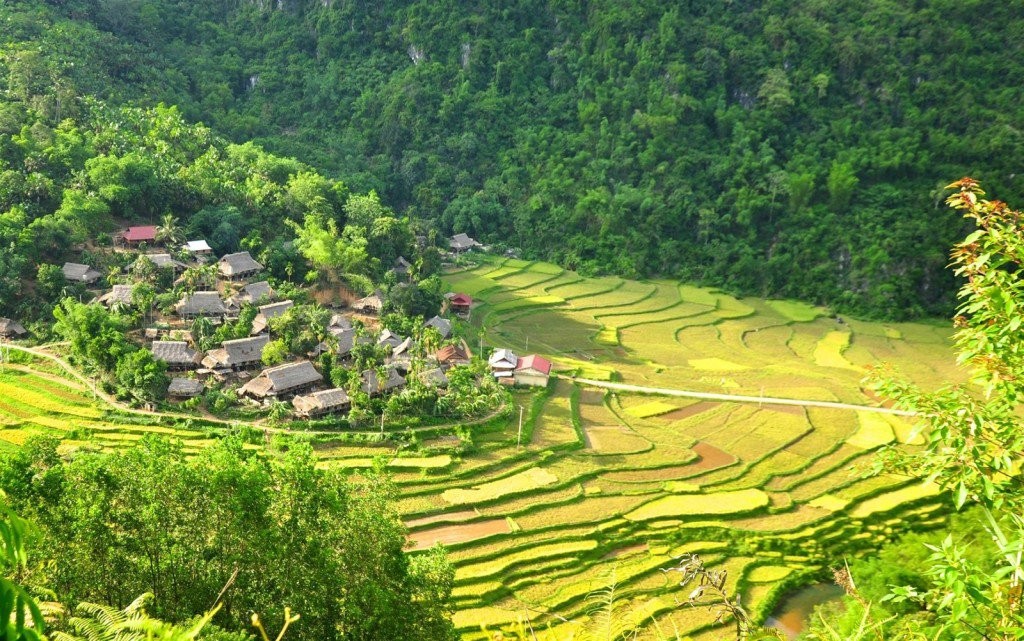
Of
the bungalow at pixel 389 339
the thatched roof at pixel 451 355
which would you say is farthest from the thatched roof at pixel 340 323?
the thatched roof at pixel 451 355

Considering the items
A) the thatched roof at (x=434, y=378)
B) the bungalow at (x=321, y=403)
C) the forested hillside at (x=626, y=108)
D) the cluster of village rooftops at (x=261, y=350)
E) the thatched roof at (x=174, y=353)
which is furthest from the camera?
the forested hillside at (x=626, y=108)

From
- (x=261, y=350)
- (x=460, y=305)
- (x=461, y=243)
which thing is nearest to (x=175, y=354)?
(x=261, y=350)

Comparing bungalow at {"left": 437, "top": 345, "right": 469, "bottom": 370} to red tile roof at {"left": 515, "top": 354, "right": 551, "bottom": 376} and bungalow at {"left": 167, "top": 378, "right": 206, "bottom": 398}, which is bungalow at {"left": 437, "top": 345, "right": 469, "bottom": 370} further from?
bungalow at {"left": 167, "top": 378, "right": 206, "bottom": 398}

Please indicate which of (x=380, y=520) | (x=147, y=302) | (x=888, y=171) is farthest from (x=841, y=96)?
(x=380, y=520)

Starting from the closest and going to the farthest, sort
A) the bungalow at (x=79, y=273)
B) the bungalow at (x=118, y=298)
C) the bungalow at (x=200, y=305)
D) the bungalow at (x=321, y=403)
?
the bungalow at (x=321, y=403)
the bungalow at (x=118, y=298)
the bungalow at (x=200, y=305)
the bungalow at (x=79, y=273)

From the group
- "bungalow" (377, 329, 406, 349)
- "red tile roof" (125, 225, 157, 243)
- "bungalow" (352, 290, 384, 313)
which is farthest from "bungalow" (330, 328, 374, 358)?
"red tile roof" (125, 225, 157, 243)

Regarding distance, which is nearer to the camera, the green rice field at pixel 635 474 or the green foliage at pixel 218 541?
the green foliage at pixel 218 541

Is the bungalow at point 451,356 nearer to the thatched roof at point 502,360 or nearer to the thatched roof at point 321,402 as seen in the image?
the thatched roof at point 502,360
